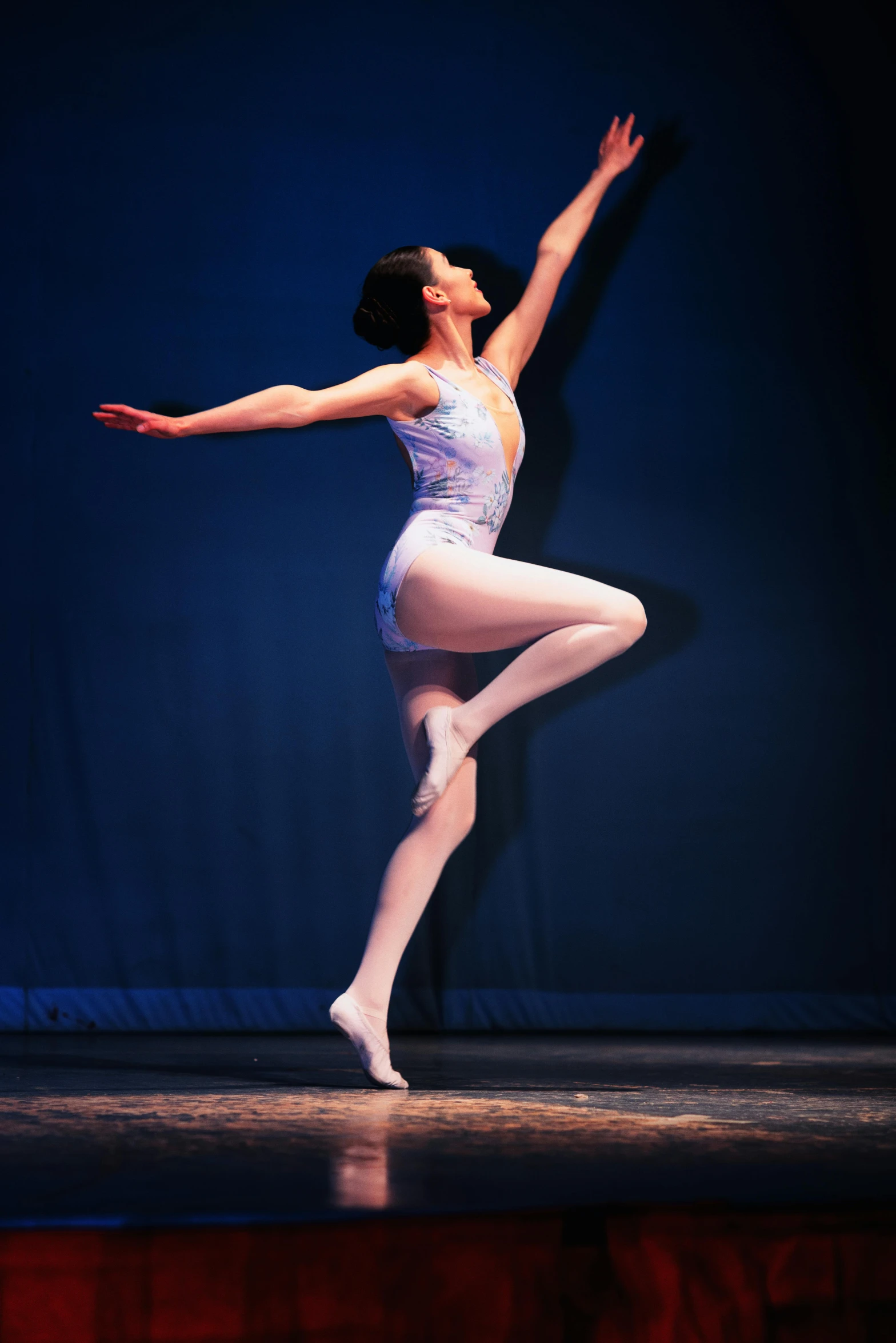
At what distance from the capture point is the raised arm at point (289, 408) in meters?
1.98

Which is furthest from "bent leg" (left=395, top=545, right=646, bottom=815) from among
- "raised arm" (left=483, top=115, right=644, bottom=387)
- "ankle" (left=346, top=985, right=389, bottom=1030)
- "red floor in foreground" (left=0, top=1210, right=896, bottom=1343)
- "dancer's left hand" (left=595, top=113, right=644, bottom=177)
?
"dancer's left hand" (left=595, top=113, right=644, bottom=177)

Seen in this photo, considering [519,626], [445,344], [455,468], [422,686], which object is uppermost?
[445,344]

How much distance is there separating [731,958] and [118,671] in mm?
1879

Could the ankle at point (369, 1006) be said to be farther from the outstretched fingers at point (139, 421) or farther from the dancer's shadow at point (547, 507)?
the dancer's shadow at point (547, 507)

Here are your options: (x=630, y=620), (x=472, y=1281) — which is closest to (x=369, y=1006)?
(x=630, y=620)

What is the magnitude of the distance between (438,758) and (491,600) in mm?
289

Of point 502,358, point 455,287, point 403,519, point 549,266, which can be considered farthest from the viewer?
point 403,519

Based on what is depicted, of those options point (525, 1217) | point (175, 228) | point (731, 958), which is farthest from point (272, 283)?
point (525, 1217)

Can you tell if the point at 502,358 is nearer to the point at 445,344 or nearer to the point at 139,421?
the point at 445,344

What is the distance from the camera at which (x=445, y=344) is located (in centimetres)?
240

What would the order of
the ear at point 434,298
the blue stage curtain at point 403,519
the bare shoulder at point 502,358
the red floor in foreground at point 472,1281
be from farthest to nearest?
1. the blue stage curtain at point 403,519
2. the bare shoulder at point 502,358
3. the ear at point 434,298
4. the red floor in foreground at point 472,1281

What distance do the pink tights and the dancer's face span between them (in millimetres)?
588

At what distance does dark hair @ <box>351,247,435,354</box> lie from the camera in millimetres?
2367

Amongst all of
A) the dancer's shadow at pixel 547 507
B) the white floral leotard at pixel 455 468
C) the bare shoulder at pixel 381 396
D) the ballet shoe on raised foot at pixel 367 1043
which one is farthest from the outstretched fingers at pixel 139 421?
the dancer's shadow at pixel 547 507
